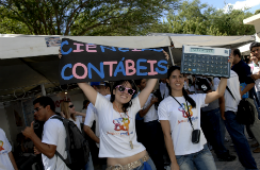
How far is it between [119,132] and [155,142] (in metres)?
2.24

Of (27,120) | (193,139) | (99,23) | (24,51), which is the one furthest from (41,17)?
(193,139)

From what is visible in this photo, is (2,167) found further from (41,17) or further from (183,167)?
(41,17)

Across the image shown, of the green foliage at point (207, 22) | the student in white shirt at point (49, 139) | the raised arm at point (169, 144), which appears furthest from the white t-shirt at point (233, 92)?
the green foliage at point (207, 22)

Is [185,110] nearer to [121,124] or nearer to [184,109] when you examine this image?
[184,109]

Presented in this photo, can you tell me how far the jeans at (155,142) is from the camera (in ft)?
14.4

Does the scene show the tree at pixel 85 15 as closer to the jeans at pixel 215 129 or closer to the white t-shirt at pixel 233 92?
the jeans at pixel 215 129

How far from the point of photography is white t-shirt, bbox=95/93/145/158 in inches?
90.4

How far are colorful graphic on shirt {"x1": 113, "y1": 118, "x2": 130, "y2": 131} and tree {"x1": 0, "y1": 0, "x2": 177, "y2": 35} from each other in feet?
30.6

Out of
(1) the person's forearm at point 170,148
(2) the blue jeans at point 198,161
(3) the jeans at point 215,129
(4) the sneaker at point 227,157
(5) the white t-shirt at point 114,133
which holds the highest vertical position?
(5) the white t-shirt at point 114,133

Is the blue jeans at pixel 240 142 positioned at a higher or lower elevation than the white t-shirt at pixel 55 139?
lower

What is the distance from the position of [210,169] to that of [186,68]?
3.63 feet

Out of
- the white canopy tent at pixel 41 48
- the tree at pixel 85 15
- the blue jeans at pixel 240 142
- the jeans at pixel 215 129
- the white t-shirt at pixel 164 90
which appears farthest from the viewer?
the tree at pixel 85 15

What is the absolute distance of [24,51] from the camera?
3277 millimetres

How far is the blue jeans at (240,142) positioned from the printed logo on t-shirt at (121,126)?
6.90 feet
